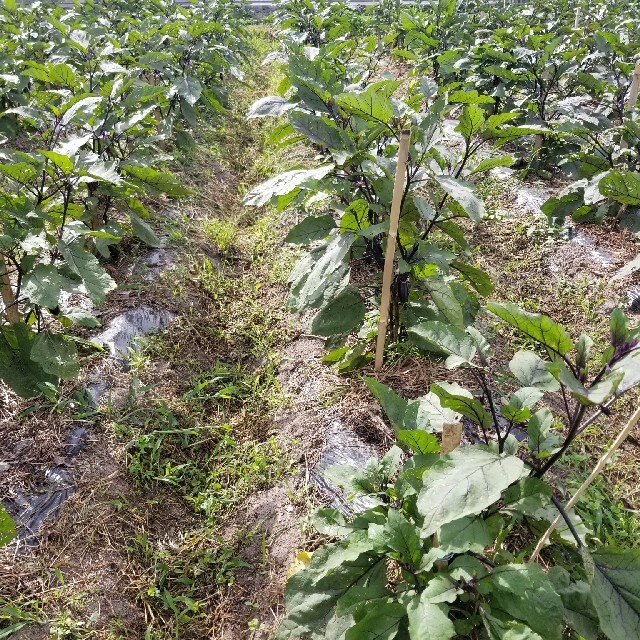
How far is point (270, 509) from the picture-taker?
85.7 inches

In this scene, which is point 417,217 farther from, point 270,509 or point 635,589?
point 635,589

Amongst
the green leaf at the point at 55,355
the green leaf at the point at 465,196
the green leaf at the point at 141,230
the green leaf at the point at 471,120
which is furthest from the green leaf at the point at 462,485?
the green leaf at the point at 141,230

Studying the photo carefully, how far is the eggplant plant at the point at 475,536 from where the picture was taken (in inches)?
A: 47.1

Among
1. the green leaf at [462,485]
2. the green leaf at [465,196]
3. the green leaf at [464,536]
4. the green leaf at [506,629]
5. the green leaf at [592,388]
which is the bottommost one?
the green leaf at [506,629]

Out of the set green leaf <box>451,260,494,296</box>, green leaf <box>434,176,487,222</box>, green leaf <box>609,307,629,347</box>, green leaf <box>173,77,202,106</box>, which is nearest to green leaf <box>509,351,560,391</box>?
green leaf <box>609,307,629,347</box>

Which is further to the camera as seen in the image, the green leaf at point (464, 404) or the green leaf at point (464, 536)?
the green leaf at point (464, 404)

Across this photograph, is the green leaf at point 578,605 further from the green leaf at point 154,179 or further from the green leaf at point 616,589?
the green leaf at point 154,179

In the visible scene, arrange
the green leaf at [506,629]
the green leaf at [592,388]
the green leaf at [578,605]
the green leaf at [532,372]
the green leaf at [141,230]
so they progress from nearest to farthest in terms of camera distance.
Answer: the green leaf at [592,388] → the green leaf at [506,629] → the green leaf at [578,605] → the green leaf at [532,372] → the green leaf at [141,230]

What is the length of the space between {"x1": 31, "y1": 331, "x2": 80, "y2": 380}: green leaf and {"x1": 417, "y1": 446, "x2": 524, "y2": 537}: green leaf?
5.15 feet

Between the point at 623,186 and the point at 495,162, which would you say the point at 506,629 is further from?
the point at 623,186

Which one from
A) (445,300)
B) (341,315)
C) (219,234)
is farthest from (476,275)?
(219,234)

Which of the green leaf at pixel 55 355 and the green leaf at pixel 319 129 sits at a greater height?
the green leaf at pixel 319 129

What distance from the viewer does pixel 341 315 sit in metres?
2.32

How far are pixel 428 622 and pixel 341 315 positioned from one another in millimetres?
1331
